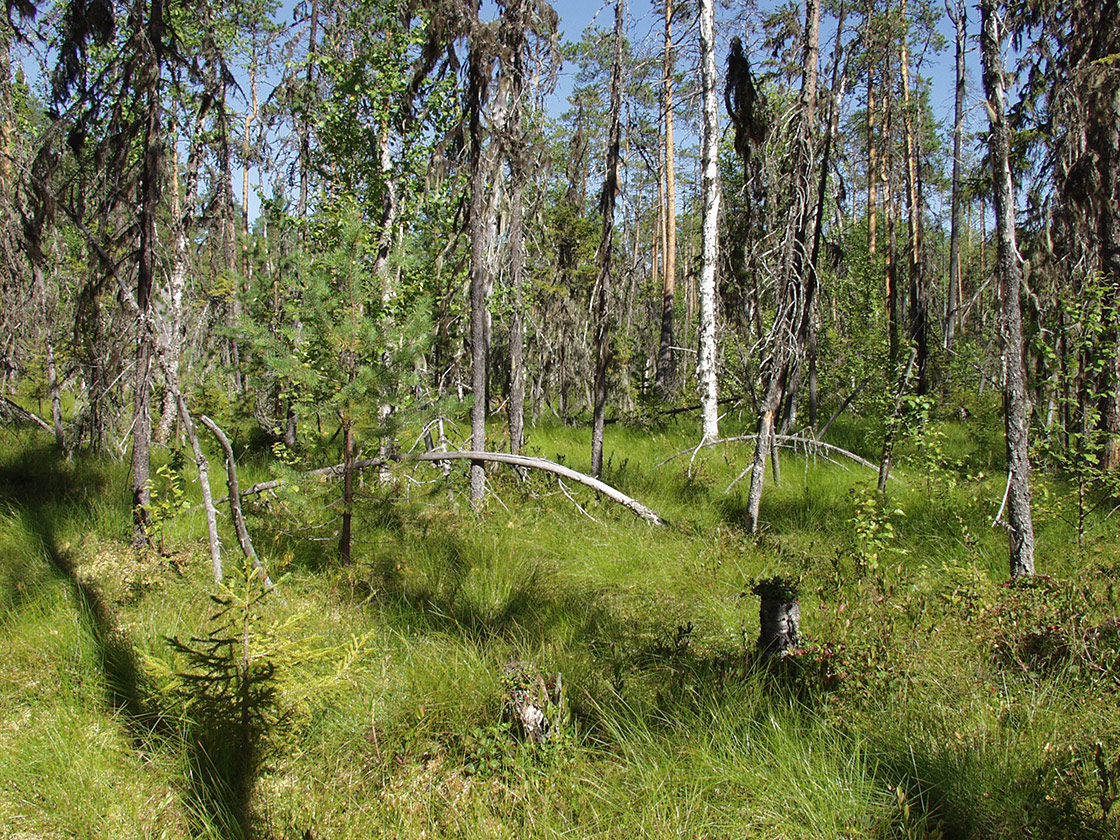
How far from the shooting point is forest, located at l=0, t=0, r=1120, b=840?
2.83 metres

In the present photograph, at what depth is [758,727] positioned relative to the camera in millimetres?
3043

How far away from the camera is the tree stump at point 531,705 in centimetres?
312

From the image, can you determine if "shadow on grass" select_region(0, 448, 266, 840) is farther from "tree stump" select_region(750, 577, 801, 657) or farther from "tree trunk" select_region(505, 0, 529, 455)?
"tree trunk" select_region(505, 0, 529, 455)

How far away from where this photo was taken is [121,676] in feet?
12.2

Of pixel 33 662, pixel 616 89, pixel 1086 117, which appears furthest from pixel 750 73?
pixel 33 662

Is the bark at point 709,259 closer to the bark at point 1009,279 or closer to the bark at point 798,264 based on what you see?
the bark at point 798,264

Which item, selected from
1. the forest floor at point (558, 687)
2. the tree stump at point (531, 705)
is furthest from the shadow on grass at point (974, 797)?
the tree stump at point (531, 705)

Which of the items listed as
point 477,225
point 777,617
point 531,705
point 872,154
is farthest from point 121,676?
point 872,154

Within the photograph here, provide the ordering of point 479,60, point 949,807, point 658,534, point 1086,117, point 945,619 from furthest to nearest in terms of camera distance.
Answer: point 1086,117, point 658,534, point 479,60, point 945,619, point 949,807

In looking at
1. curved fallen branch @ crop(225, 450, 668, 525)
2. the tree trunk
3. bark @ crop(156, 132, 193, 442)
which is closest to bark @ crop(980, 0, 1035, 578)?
curved fallen branch @ crop(225, 450, 668, 525)

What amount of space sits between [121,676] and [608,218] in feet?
20.9

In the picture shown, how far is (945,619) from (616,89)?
251 inches

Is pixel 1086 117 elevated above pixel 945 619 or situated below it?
above

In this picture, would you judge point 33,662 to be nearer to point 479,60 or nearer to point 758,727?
point 758,727
